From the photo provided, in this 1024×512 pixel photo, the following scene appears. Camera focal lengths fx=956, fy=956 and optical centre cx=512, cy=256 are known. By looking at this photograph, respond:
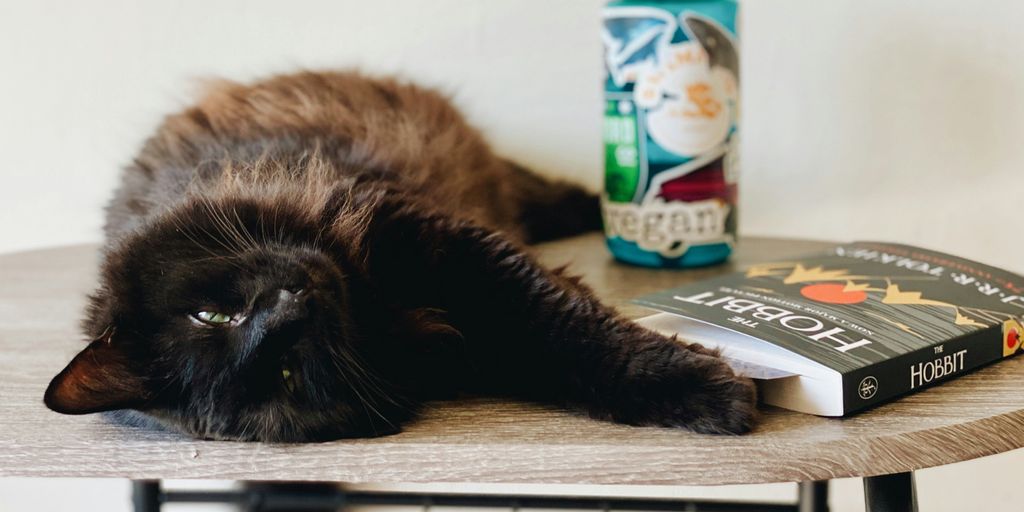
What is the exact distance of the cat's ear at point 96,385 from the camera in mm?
702

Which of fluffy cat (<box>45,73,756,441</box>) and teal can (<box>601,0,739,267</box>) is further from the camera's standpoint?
teal can (<box>601,0,739,267</box>)

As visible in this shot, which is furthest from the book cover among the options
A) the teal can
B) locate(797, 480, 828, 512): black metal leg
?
locate(797, 480, 828, 512): black metal leg

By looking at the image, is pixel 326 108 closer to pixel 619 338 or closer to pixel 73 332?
pixel 73 332

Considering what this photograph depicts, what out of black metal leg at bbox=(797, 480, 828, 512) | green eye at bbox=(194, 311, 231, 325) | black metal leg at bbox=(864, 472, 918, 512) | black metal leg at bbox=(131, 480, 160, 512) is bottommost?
black metal leg at bbox=(797, 480, 828, 512)

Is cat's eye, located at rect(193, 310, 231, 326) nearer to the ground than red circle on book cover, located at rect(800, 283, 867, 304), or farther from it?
farther from it

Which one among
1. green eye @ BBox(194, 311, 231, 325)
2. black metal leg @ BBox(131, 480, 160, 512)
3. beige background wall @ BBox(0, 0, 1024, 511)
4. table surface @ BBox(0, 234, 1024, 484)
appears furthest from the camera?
beige background wall @ BBox(0, 0, 1024, 511)

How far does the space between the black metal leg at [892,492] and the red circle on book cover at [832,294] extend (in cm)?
19

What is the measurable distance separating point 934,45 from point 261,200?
0.99m

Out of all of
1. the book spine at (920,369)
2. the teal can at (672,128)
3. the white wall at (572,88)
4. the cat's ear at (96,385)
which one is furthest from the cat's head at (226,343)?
the white wall at (572,88)

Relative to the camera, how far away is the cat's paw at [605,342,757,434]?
69 centimetres

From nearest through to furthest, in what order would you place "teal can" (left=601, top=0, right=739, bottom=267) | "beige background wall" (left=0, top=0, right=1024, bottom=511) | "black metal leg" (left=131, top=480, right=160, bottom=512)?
"teal can" (left=601, top=0, right=739, bottom=267)
"black metal leg" (left=131, top=480, right=160, bottom=512)
"beige background wall" (left=0, top=0, right=1024, bottom=511)

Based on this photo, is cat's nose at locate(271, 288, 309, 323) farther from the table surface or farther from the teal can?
the teal can

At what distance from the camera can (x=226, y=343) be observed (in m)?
0.75

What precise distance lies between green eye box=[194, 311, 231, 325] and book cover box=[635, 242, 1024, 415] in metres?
0.36
